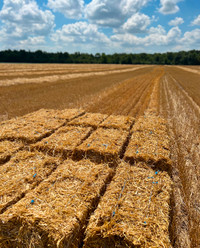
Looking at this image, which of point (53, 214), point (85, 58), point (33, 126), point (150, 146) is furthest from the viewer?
point (85, 58)

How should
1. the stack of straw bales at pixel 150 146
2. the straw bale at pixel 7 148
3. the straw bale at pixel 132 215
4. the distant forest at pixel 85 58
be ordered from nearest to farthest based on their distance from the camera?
the straw bale at pixel 132 215 < the stack of straw bales at pixel 150 146 < the straw bale at pixel 7 148 < the distant forest at pixel 85 58

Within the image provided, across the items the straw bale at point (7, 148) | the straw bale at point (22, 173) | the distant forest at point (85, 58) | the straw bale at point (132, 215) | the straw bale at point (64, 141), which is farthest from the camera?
the distant forest at point (85, 58)

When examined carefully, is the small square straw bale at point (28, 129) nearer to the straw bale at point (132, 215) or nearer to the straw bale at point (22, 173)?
the straw bale at point (22, 173)

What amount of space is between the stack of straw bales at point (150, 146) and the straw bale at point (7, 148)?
401 cm

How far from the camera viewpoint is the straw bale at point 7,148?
18.6 ft

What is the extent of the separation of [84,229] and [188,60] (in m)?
156

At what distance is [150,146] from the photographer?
21.1 ft

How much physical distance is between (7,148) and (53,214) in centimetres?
372

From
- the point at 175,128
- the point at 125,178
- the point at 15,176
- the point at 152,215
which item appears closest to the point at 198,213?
the point at 152,215

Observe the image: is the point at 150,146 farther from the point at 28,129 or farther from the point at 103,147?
the point at 28,129

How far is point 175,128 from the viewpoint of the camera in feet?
32.3

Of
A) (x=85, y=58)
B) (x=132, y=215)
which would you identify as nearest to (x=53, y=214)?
(x=132, y=215)

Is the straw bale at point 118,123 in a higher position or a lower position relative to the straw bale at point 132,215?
higher

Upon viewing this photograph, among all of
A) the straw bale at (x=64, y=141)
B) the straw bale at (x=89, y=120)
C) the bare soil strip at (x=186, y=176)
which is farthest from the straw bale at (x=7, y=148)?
the bare soil strip at (x=186, y=176)
